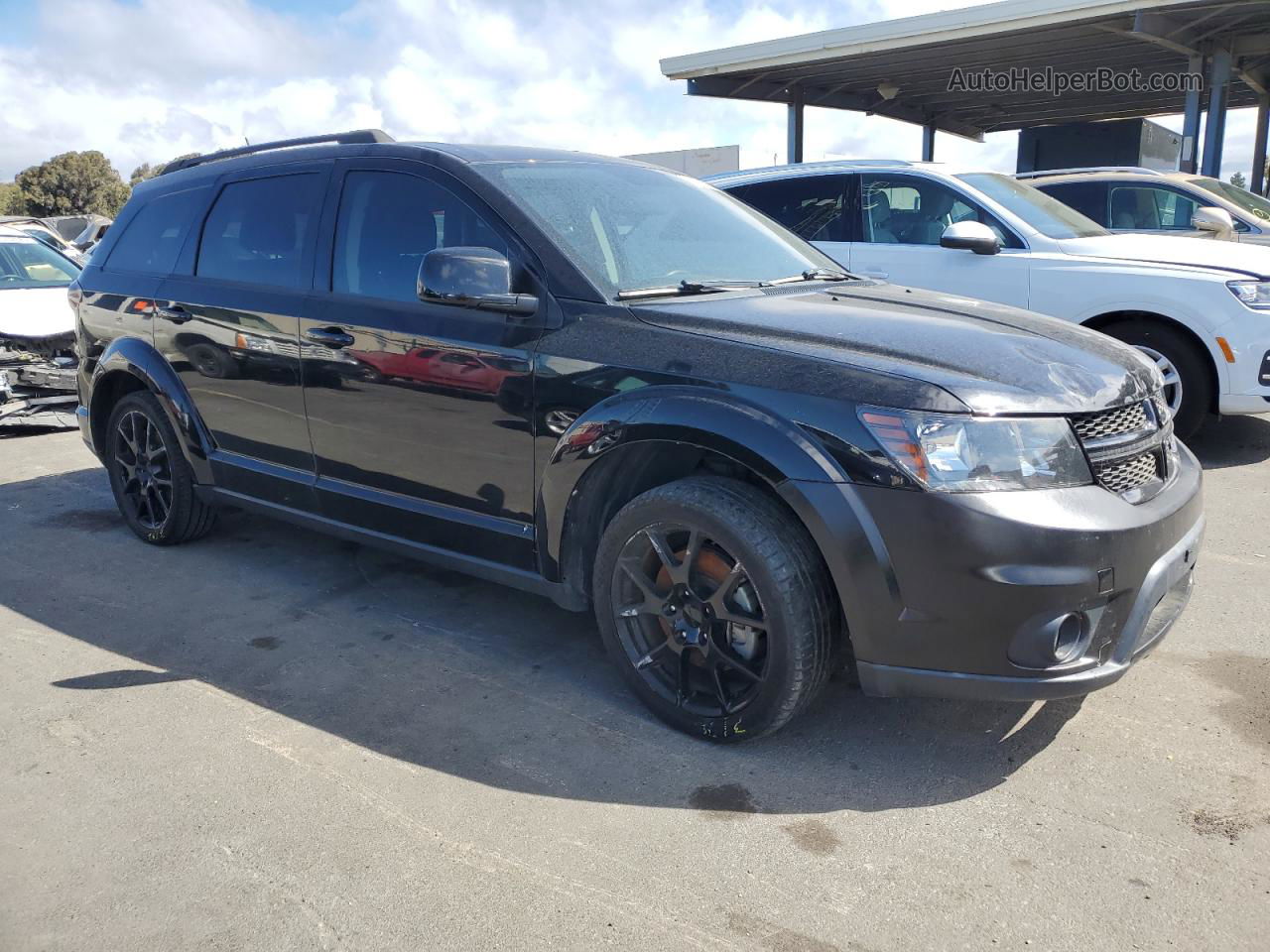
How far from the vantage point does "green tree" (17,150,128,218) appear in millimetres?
49438

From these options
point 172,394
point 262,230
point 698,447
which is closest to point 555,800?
point 698,447

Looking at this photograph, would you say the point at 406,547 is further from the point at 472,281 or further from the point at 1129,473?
the point at 1129,473

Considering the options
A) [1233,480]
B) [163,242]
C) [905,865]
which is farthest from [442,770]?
[1233,480]

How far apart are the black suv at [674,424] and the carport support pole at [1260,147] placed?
23.6 m

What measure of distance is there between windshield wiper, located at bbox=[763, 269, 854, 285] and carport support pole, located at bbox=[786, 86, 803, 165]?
1878cm

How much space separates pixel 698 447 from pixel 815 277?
4.34 ft

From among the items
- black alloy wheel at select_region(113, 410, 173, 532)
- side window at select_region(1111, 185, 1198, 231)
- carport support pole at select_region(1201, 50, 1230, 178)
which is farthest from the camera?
carport support pole at select_region(1201, 50, 1230, 178)

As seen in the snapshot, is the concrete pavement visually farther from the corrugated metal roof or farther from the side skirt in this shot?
the corrugated metal roof

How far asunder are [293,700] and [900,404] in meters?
2.20

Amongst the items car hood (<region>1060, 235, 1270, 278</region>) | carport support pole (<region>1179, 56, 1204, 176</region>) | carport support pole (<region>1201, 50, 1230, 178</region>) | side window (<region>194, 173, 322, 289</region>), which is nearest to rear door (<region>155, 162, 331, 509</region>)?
side window (<region>194, 173, 322, 289</region>)

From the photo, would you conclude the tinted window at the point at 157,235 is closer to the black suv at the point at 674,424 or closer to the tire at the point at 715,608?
the black suv at the point at 674,424

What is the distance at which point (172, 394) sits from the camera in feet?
15.3

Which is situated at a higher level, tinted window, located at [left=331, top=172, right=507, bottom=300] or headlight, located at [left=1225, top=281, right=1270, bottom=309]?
tinted window, located at [left=331, top=172, right=507, bottom=300]

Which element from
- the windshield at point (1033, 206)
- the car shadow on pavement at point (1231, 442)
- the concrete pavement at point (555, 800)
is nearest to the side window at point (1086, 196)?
the windshield at point (1033, 206)
